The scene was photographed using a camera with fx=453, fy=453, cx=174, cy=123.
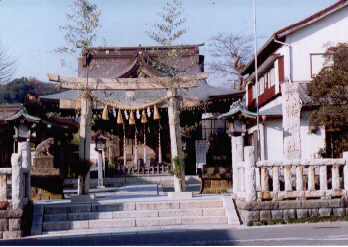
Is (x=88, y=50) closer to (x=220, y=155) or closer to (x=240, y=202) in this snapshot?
(x=220, y=155)

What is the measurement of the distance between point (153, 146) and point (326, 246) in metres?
18.5

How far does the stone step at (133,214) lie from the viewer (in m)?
12.4

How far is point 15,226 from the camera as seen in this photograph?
1133 centimetres

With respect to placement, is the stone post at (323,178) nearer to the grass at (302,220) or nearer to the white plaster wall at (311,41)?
the grass at (302,220)

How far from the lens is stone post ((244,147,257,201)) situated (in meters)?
11.8

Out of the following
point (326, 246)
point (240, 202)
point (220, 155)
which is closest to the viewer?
point (326, 246)

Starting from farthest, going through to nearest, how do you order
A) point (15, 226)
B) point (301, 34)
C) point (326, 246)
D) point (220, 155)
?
point (301, 34)
point (220, 155)
point (15, 226)
point (326, 246)

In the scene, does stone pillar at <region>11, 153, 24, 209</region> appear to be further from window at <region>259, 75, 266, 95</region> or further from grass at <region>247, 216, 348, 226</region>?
window at <region>259, 75, 266, 95</region>

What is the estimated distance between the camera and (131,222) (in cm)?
1212

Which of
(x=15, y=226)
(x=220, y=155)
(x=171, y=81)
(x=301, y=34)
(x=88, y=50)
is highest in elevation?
(x=301, y=34)

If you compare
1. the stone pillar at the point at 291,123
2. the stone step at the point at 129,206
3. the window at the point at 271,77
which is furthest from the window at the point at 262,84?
the stone step at the point at 129,206

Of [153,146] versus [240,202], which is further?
[153,146]

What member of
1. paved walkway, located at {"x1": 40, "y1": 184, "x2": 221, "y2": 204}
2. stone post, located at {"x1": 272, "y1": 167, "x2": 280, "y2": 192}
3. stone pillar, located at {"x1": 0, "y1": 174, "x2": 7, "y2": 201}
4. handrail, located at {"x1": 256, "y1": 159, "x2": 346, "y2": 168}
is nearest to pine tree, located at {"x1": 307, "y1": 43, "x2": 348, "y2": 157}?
handrail, located at {"x1": 256, "y1": 159, "x2": 346, "y2": 168}

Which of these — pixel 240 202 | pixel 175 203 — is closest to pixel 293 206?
pixel 240 202
